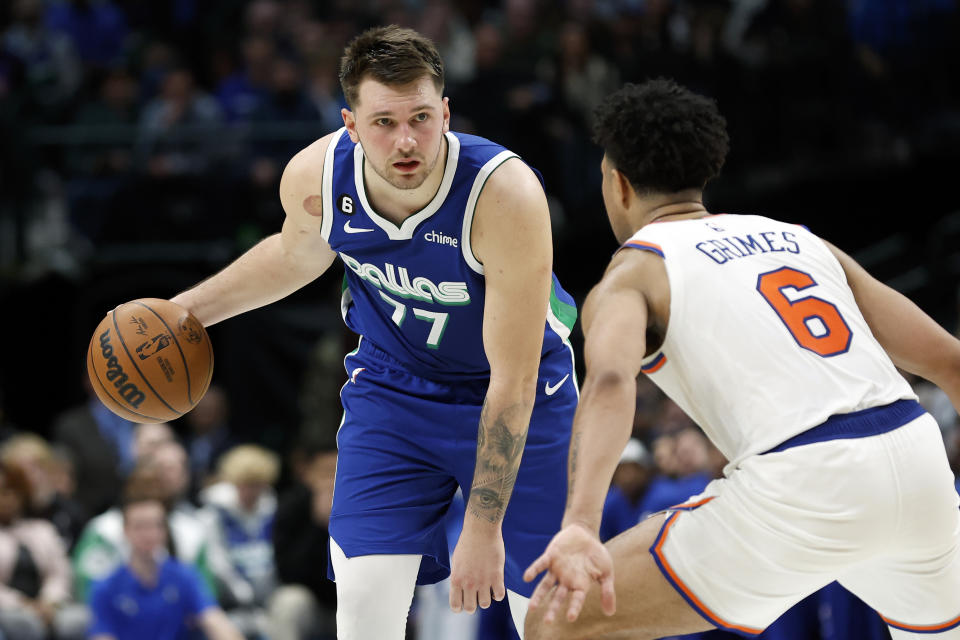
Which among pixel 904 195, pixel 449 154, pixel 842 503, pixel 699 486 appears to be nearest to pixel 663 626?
pixel 842 503

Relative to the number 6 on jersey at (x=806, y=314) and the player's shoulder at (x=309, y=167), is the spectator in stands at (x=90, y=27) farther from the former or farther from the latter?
the number 6 on jersey at (x=806, y=314)

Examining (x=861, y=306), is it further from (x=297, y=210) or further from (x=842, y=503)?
(x=297, y=210)

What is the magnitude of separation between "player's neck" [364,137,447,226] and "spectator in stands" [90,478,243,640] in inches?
171

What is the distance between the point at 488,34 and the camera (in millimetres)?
10914

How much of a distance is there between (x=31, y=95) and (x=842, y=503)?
32.4 ft

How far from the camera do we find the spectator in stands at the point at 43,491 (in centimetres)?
870

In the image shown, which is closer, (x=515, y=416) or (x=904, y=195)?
(x=515, y=416)

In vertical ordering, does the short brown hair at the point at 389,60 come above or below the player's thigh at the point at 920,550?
above

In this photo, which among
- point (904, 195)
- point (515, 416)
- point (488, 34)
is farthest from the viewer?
point (488, 34)

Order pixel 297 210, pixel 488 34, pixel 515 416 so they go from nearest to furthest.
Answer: pixel 515 416
pixel 297 210
pixel 488 34

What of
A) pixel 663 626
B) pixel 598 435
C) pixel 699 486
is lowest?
pixel 699 486

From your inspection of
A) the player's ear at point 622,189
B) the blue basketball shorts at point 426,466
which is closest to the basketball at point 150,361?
the blue basketball shorts at point 426,466

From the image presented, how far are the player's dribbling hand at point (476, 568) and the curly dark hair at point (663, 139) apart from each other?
1137mm

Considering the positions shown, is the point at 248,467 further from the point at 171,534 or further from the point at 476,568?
the point at 476,568
